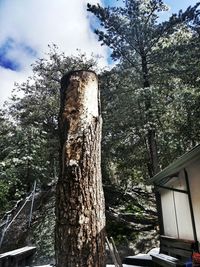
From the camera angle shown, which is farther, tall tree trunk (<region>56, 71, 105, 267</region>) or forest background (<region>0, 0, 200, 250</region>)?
forest background (<region>0, 0, 200, 250</region>)

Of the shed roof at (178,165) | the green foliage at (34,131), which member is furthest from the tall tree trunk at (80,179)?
the green foliage at (34,131)

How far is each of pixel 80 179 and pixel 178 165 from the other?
444 cm

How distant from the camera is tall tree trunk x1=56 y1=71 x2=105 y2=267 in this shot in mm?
2236

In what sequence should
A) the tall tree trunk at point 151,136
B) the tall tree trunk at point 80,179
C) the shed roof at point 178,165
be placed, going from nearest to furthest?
the tall tree trunk at point 80,179, the shed roof at point 178,165, the tall tree trunk at point 151,136

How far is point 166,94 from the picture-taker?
41.4ft

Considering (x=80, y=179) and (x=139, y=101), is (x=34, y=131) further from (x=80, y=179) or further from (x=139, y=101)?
(x=80, y=179)

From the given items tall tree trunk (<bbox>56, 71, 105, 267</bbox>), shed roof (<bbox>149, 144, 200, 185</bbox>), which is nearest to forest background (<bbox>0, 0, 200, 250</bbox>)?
shed roof (<bbox>149, 144, 200, 185</bbox>)

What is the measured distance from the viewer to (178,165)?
20.8ft

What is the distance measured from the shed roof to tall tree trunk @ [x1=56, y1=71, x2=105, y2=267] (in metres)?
3.15

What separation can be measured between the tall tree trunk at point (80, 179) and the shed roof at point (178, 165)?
315 centimetres

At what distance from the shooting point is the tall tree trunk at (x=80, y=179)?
224 cm

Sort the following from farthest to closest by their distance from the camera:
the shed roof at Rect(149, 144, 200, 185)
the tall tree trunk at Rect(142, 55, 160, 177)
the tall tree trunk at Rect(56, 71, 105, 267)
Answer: the tall tree trunk at Rect(142, 55, 160, 177) → the shed roof at Rect(149, 144, 200, 185) → the tall tree trunk at Rect(56, 71, 105, 267)

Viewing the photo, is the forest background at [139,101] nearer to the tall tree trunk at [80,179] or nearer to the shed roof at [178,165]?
the shed roof at [178,165]

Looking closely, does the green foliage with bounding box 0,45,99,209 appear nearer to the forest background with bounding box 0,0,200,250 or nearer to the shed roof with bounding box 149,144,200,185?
the forest background with bounding box 0,0,200,250
